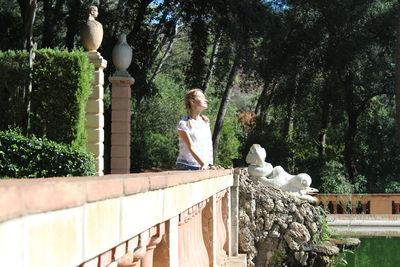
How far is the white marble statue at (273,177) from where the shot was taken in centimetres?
1605

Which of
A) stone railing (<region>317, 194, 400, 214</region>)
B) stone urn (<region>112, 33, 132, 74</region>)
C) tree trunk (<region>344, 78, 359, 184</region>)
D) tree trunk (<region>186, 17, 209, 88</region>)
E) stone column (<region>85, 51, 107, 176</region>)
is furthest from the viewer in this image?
tree trunk (<region>344, 78, 359, 184</region>)

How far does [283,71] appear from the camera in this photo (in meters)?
31.9

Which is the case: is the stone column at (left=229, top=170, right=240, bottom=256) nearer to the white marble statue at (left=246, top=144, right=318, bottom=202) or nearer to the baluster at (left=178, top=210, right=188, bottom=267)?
the white marble statue at (left=246, top=144, right=318, bottom=202)

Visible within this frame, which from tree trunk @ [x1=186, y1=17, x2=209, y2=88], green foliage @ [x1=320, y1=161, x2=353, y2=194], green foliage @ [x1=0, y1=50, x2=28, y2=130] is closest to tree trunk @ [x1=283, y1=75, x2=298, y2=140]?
green foliage @ [x1=320, y1=161, x2=353, y2=194]

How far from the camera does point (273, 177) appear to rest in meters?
17.6

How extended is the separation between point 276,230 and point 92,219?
10711 millimetres

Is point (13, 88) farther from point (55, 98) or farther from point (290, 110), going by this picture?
point (290, 110)

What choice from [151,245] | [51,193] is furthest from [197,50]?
[51,193]

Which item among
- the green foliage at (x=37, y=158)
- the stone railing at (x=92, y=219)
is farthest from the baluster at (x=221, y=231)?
the green foliage at (x=37, y=158)

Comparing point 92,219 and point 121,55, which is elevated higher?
point 121,55

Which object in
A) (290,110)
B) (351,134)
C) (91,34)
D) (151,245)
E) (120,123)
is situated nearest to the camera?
(151,245)

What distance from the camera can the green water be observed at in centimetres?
1731

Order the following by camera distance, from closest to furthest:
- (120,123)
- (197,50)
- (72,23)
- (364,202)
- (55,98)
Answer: (55,98) < (120,123) < (364,202) < (72,23) < (197,50)

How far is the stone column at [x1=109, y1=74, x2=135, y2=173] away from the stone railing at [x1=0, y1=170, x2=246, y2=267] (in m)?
15.0
